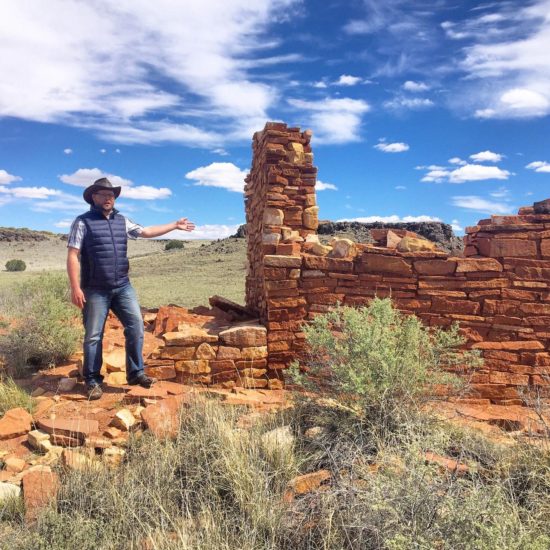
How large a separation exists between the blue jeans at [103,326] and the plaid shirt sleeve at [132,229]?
599mm

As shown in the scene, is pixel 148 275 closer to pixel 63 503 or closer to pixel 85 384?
pixel 85 384

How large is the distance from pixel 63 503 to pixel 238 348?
9.43ft

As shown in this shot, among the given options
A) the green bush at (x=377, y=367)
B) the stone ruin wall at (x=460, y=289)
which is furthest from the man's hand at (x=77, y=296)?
the green bush at (x=377, y=367)

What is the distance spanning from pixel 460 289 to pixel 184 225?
330 cm

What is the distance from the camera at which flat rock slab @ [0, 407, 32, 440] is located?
4453mm

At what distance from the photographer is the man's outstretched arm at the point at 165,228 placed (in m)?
5.79

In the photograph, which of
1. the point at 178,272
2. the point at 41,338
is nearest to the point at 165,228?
the point at 41,338

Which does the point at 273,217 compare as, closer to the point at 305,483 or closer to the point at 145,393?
the point at 145,393

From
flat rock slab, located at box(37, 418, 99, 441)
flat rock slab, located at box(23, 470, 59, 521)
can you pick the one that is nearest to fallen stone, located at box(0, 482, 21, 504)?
flat rock slab, located at box(23, 470, 59, 521)

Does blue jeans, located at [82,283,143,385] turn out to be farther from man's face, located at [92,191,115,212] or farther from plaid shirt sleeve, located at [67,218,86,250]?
man's face, located at [92,191,115,212]

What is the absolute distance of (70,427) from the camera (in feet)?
14.2

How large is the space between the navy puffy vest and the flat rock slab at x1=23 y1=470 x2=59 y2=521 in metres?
2.14

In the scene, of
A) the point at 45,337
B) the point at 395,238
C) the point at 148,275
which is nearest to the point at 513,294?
the point at 395,238

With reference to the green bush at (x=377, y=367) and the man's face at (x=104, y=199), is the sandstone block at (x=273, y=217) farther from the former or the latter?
the green bush at (x=377, y=367)
